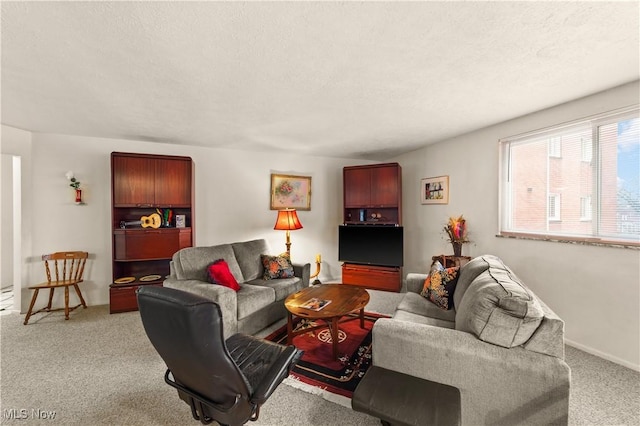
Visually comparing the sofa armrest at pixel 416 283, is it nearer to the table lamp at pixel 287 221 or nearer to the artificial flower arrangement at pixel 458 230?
the artificial flower arrangement at pixel 458 230

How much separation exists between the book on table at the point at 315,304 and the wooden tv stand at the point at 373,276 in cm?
204

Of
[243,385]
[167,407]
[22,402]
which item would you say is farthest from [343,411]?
[22,402]

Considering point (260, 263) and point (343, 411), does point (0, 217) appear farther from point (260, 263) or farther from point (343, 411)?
point (343, 411)

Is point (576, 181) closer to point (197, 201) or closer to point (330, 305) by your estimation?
point (330, 305)

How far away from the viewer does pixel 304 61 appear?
189cm

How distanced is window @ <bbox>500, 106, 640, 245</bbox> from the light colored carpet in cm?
126

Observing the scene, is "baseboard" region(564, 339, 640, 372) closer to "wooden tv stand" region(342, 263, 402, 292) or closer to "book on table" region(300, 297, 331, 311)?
"wooden tv stand" region(342, 263, 402, 292)

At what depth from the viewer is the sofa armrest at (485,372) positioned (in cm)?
130

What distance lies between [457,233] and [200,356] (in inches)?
141

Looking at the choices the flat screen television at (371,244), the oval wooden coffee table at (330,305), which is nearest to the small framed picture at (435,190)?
the flat screen television at (371,244)

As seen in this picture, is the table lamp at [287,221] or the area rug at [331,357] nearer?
the area rug at [331,357]

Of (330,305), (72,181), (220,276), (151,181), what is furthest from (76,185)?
(330,305)

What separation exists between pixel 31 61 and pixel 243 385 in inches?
106

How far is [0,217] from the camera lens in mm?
4254
